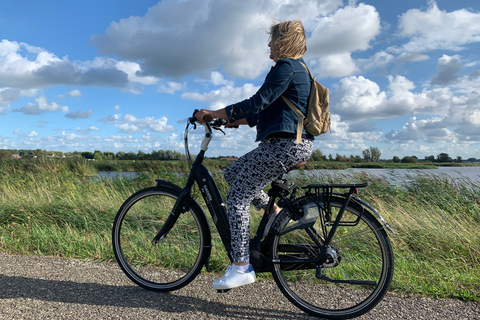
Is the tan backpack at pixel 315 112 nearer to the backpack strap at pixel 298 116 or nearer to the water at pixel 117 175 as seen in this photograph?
the backpack strap at pixel 298 116

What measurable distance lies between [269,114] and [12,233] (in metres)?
4.36

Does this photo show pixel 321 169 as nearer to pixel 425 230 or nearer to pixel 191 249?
pixel 425 230

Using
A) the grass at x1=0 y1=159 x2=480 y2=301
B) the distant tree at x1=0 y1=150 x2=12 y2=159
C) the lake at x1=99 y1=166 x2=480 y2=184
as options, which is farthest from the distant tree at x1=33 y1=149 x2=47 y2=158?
the lake at x1=99 y1=166 x2=480 y2=184

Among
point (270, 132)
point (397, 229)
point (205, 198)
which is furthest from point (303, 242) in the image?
point (397, 229)

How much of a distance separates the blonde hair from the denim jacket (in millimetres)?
94

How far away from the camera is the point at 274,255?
2.82m

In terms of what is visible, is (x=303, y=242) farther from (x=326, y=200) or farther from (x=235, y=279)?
(x=235, y=279)

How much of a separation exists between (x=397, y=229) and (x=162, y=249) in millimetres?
3229

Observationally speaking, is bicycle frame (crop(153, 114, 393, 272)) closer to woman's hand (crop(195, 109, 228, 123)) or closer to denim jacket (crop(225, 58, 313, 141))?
woman's hand (crop(195, 109, 228, 123))

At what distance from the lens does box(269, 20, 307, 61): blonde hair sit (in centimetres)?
267

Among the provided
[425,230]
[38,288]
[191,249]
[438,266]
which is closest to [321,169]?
[425,230]

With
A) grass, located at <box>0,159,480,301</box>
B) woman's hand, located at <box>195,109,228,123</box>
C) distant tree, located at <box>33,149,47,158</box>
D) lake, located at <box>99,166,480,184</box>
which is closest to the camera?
woman's hand, located at <box>195,109,228,123</box>

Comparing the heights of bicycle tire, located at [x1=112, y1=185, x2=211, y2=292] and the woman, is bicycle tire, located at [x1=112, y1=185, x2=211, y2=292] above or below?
below

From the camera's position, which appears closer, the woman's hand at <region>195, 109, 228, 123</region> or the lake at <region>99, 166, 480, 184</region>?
the woman's hand at <region>195, 109, 228, 123</region>
